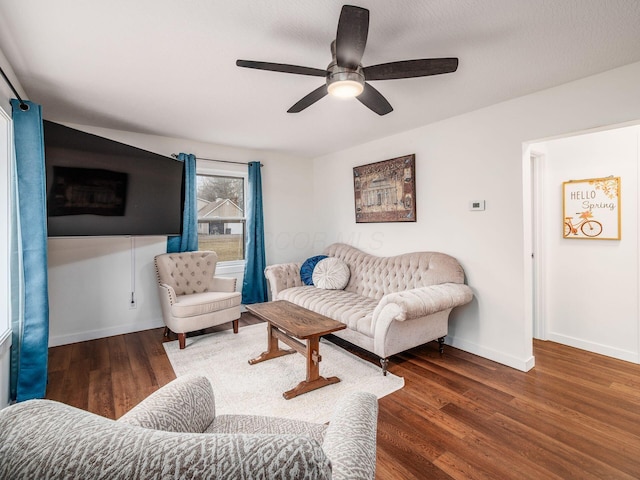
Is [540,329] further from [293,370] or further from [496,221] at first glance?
[293,370]

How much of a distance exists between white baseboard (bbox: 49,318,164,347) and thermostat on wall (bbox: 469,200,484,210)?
3944 mm

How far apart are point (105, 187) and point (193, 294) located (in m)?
1.54

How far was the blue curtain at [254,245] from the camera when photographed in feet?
15.1

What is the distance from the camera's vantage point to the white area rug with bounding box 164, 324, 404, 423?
227 cm

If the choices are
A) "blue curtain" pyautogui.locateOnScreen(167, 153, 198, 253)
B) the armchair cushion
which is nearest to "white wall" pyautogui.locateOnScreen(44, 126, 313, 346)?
"blue curtain" pyautogui.locateOnScreen(167, 153, 198, 253)

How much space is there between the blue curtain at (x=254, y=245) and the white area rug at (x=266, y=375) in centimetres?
106

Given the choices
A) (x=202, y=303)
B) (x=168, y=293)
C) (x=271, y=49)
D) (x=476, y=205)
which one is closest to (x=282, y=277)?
(x=202, y=303)

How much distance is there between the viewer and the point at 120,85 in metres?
2.51

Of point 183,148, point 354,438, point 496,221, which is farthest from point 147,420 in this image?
point 183,148

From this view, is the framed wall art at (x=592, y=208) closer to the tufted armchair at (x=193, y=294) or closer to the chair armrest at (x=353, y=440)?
the chair armrest at (x=353, y=440)

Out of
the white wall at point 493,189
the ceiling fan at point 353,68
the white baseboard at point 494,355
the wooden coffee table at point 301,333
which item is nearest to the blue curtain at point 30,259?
the wooden coffee table at point 301,333

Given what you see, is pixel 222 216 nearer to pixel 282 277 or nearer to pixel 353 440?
pixel 282 277

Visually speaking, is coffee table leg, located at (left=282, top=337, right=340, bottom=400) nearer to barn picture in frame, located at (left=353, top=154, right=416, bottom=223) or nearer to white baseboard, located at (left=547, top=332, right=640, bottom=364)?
barn picture in frame, located at (left=353, top=154, right=416, bottom=223)

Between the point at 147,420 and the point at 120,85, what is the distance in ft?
8.41
